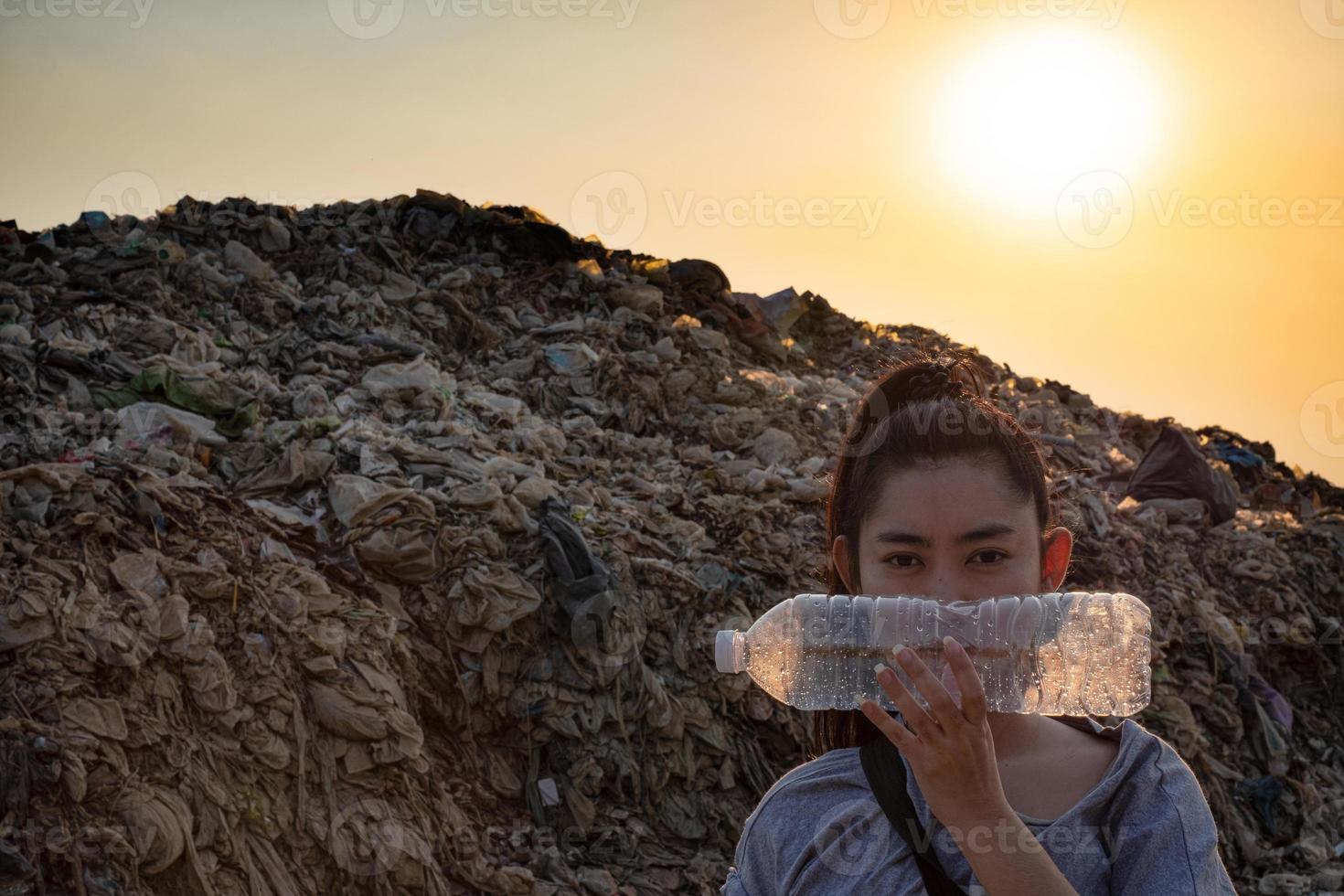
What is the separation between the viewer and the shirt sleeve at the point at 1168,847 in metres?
1.48

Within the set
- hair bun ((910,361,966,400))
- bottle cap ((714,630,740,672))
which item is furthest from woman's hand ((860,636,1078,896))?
hair bun ((910,361,966,400))

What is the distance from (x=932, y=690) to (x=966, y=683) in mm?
40

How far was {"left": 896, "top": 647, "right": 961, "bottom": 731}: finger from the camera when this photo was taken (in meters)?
1.37

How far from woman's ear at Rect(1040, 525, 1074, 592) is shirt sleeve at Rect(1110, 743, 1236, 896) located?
36 cm

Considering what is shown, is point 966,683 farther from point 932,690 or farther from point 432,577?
point 432,577

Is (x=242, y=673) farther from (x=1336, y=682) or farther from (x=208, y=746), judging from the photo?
(x=1336, y=682)

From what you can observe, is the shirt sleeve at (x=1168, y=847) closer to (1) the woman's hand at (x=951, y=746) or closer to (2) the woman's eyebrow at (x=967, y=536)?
(1) the woman's hand at (x=951, y=746)

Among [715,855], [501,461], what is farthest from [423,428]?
[715,855]

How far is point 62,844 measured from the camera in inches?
151

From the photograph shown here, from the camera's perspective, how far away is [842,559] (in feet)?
6.38

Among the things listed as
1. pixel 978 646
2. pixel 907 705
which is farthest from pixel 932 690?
pixel 978 646

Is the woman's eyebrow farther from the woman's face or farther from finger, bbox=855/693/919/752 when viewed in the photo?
finger, bbox=855/693/919/752

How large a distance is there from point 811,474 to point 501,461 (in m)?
2.19

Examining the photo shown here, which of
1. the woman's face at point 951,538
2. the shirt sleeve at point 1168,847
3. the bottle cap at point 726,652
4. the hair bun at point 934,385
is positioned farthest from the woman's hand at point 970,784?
the hair bun at point 934,385
